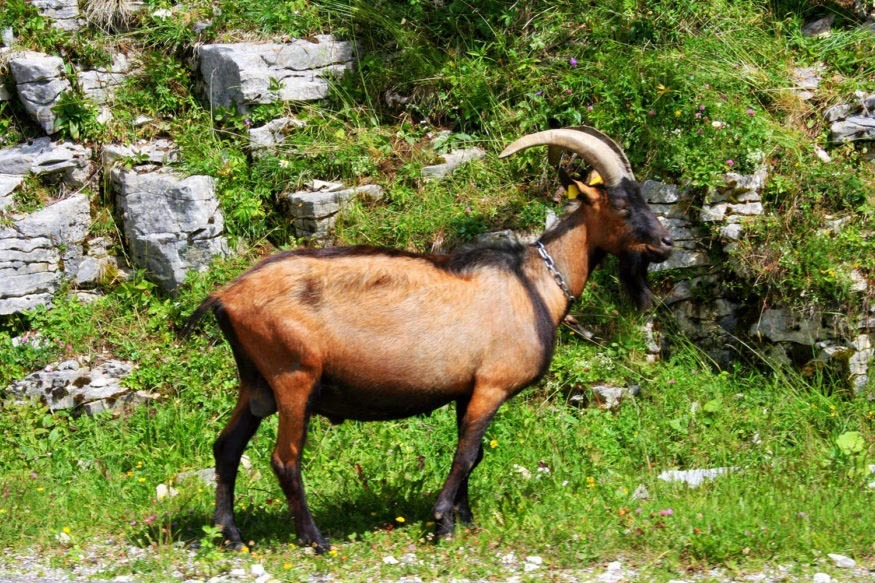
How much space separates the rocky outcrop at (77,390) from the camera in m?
9.26

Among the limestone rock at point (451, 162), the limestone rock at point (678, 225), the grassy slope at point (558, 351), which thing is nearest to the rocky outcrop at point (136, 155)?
the grassy slope at point (558, 351)

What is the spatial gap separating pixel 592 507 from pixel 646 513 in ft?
1.18

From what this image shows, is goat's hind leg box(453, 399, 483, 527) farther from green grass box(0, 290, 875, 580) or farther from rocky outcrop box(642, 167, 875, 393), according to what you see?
rocky outcrop box(642, 167, 875, 393)

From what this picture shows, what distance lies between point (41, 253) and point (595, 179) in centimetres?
589

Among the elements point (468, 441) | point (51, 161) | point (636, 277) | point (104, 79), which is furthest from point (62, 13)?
point (468, 441)

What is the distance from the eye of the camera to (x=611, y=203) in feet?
22.5

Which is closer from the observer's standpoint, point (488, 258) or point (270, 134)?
point (488, 258)

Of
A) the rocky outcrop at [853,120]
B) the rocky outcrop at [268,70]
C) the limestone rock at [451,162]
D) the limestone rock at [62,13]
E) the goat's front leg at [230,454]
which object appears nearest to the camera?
the goat's front leg at [230,454]

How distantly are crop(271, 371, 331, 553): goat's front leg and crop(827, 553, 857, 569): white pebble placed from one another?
2.88 meters

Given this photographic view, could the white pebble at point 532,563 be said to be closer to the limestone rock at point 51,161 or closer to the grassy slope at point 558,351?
the grassy slope at point 558,351

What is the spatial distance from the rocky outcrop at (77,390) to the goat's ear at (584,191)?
4443 mm

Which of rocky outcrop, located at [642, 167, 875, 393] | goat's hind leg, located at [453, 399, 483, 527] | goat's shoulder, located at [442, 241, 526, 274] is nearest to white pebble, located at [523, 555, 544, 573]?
goat's hind leg, located at [453, 399, 483, 527]

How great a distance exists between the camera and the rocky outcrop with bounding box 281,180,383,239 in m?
10.4

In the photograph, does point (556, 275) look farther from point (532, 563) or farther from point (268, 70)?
point (268, 70)
